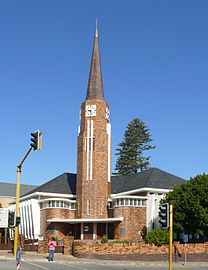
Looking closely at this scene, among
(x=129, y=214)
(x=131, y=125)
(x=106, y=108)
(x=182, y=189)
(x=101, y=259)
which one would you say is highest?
(x=131, y=125)

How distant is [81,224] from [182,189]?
13551mm

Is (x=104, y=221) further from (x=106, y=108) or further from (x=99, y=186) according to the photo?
(x=106, y=108)

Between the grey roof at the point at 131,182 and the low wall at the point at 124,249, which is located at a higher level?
the grey roof at the point at 131,182

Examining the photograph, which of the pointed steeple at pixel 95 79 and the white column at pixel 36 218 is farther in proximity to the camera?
the pointed steeple at pixel 95 79

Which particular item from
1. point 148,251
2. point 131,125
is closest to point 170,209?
point 148,251

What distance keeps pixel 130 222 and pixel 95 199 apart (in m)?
4.86

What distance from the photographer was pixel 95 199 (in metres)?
45.7

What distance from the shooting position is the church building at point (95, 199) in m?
44.9

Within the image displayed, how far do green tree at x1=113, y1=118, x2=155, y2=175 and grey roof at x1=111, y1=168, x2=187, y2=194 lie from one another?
31.1 metres

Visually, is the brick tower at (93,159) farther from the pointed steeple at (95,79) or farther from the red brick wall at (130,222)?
the red brick wall at (130,222)

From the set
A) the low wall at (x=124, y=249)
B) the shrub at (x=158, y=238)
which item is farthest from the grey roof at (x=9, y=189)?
the shrub at (x=158, y=238)

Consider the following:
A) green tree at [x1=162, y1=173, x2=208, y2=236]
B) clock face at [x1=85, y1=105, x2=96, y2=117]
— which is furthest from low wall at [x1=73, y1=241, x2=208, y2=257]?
clock face at [x1=85, y1=105, x2=96, y2=117]

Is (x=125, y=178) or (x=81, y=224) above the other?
(x=125, y=178)

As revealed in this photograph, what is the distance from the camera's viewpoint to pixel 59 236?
151 feet
